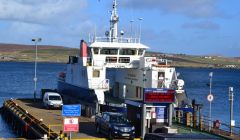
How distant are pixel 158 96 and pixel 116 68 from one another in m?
14.4

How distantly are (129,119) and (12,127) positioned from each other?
15615mm

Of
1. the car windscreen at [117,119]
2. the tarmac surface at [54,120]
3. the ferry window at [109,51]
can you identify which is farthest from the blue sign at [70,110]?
the ferry window at [109,51]

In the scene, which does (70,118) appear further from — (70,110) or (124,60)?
(124,60)

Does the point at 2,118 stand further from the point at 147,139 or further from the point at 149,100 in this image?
the point at 147,139

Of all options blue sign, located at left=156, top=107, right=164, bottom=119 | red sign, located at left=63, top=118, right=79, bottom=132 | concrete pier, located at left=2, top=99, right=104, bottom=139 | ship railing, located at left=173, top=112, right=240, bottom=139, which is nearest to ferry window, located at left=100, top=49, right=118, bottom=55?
concrete pier, located at left=2, top=99, right=104, bottom=139

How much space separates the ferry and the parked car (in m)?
8.18

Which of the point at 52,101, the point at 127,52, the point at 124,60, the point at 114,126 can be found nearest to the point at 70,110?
the point at 114,126

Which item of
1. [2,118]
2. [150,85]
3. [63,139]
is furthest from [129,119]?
[2,118]

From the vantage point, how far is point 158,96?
92.9ft

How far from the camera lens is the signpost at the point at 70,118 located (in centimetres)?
2172

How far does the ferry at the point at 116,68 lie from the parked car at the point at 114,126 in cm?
818

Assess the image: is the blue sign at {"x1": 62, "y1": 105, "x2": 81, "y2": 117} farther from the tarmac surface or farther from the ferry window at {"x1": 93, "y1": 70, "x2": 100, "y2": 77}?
the ferry window at {"x1": 93, "y1": 70, "x2": 100, "y2": 77}

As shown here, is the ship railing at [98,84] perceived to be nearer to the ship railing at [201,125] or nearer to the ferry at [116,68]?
the ferry at [116,68]

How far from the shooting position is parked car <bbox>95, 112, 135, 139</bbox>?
2719 centimetres
